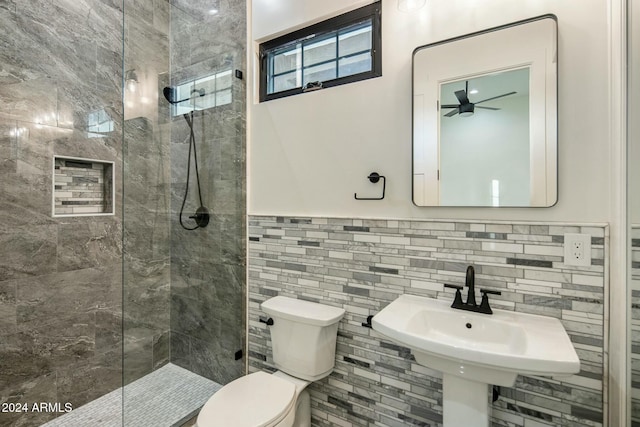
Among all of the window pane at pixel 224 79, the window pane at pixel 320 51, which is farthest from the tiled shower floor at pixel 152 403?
the window pane at pixel 320 51

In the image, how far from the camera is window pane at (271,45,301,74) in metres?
1.94

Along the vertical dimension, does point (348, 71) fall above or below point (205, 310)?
above

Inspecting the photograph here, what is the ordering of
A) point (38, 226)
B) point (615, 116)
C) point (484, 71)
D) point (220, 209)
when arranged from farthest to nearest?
point (220, 209) < point (38, 226) < point (484, 71) < point (615, 116)

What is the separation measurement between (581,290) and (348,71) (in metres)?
1.49

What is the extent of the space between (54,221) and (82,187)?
11.5 inches

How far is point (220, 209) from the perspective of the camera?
6.95ft

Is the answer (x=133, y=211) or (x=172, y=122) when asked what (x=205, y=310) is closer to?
(x=133, y=211)

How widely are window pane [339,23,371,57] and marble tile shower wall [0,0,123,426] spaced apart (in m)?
1.63

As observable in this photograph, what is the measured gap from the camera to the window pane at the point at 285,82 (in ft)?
6.33

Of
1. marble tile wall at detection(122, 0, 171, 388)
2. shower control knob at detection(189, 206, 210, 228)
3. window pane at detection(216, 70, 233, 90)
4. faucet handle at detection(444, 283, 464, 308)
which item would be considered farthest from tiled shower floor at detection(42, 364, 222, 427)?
window pane at detection(216, 70, 233, 90)

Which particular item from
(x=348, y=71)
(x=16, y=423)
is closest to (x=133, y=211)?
A: (x=16, y=423)

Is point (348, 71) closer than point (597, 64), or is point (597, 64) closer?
point (597, 64)

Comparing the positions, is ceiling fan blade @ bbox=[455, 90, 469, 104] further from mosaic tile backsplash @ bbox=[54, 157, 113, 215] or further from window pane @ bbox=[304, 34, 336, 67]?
mosaic tile backsplash @ bbox=[54, 157, 113, 215]

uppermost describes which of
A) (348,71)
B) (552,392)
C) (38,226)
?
(348,71)
